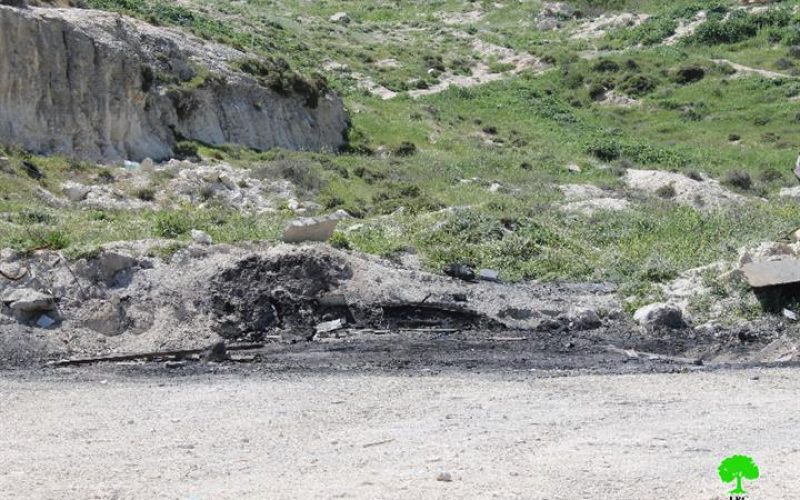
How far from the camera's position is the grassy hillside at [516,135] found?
74.1 feet

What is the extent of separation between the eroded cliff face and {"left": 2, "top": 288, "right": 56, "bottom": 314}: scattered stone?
12757 mm

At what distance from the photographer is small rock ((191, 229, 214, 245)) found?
19.3 metres

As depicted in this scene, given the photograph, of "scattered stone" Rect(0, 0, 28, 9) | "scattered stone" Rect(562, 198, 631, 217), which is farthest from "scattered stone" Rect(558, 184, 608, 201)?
"scattered stone" Rect(0, 0, 28, 9)

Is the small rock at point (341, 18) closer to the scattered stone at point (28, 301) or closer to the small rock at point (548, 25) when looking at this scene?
the small rock at point (548, 25)

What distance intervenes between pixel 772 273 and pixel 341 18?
5688cm

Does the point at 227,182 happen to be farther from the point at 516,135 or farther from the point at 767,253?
the point at 516,135

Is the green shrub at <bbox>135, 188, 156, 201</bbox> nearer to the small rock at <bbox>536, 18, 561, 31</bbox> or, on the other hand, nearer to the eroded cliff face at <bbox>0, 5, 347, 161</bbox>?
the eroded cliff face at <bbox>0, 5, 347, 161</bbox>

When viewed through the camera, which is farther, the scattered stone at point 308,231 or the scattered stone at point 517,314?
the scattered stone at point 308,231

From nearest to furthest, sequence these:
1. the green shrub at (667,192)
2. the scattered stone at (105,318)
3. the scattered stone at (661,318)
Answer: the scattered stone at (105,318) → the scattered stone at (661,318) → the green shrub at (667,192)

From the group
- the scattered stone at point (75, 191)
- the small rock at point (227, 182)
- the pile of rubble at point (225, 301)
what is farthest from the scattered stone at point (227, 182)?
the pile of rubble at point (225, 301)

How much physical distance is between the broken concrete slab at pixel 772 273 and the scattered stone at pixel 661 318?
135 centimetres

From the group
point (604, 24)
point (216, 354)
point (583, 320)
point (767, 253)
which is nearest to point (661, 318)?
point (583, 320)

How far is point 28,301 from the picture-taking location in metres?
16.3

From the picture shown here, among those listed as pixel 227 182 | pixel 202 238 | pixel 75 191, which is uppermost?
pixel 202 238
